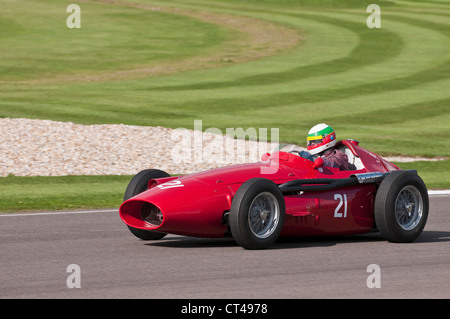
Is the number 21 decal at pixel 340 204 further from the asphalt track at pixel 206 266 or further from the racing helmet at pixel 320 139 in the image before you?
the racing helmet at pixel 320 139

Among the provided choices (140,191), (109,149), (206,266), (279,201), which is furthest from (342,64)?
(206,266)

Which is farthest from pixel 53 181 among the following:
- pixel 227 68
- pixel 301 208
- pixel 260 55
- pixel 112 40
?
pixel 112 40

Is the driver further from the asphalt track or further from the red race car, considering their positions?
the asphalt track

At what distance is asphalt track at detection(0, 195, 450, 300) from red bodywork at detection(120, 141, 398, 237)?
24cm

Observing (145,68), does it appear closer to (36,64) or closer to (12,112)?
(36,64)

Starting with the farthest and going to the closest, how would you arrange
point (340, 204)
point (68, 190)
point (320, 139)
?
point (68, 190) < point (320, 139) < point (340, 204)

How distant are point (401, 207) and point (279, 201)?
1696 mm

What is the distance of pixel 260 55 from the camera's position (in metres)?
36.4

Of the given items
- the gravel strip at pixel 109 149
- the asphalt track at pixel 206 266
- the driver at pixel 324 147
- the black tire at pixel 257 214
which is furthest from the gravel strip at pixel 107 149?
the black tire at pixel 257 214

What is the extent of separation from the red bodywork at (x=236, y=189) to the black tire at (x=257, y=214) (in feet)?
0.88

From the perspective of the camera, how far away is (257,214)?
9156 millimetres

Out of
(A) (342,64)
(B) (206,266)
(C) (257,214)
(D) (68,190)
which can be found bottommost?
(B) (206,266)

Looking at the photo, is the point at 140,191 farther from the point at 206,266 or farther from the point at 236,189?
the point at 206,266
